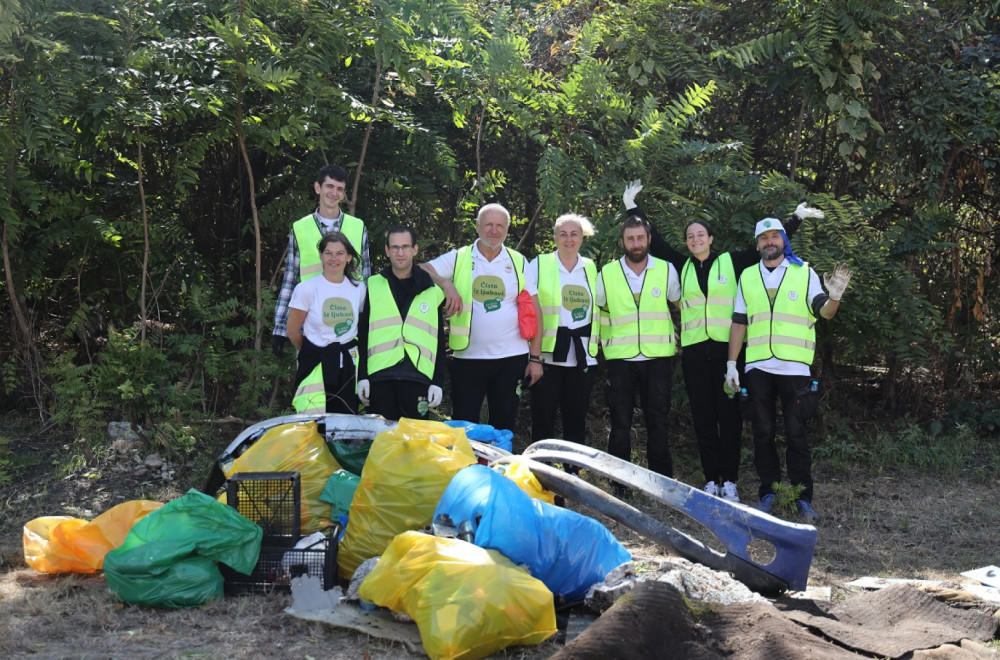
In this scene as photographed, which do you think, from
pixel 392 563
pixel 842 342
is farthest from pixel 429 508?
pixel 842 342

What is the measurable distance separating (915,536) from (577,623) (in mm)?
3065

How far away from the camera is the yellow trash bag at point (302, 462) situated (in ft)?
16.2

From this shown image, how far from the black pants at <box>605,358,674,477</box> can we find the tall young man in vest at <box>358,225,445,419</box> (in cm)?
145

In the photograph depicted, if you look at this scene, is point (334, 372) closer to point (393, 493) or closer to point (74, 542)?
point (393, 493)

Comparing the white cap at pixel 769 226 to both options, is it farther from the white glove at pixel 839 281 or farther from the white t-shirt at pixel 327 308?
the white t-shirt at pixel 327 308

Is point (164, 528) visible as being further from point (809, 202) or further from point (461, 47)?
point (809, 202)

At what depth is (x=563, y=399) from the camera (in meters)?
6.86

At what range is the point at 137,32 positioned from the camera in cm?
679

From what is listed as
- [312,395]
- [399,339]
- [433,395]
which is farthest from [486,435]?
[312,395]

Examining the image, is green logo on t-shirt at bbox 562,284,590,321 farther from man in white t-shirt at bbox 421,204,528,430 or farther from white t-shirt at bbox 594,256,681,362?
man in white t-shirt at bbox 421,204,528,430

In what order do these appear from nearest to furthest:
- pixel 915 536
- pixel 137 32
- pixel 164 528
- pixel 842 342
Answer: pixel 164 528 → pixel 915 536 → pixel 137 32 → pixel 842 342

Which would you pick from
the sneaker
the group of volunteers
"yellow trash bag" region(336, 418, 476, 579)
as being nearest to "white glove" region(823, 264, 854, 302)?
the group of volunteers

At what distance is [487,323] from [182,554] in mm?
2676

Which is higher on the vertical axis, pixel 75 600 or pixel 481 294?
pixel 481 294
